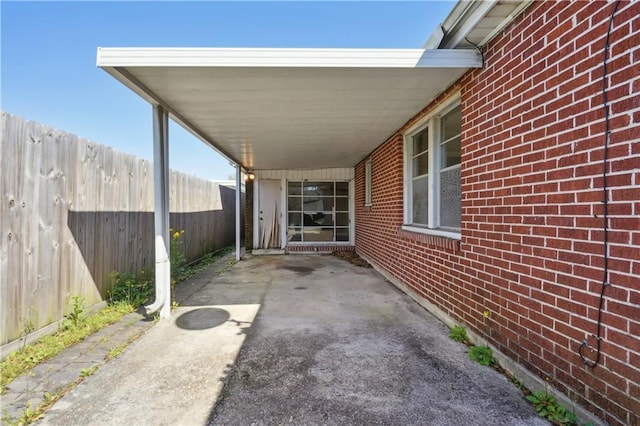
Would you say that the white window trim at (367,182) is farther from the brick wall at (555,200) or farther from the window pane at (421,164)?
the brick wall at (555,200)

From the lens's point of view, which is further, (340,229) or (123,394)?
(340,229)

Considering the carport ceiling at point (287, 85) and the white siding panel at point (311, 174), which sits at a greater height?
the carport ceiling at point (287, 85)

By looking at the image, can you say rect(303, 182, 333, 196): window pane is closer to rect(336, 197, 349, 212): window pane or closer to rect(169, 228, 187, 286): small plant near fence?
rect(336, 197, 349, 212): window pane

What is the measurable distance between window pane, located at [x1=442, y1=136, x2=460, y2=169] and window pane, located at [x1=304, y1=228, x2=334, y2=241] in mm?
6064

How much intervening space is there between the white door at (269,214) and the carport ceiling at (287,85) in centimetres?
450

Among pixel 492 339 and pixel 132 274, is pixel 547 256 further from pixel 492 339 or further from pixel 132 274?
pixel 132 274

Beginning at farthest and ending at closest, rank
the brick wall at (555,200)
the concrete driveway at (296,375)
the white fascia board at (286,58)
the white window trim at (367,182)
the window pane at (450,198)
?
the white window trim at (367,182)
the window pane at (450,198)
the white fascia board at (286,58)
the concrete driveway at (296,375)
the brick wall at (555,200)

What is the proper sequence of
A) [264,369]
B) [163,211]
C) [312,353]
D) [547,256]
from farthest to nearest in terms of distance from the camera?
[163,211], [312,353], [264,369], [547,256]

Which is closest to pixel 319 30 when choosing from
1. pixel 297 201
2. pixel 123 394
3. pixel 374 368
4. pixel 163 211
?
pixel 163 211

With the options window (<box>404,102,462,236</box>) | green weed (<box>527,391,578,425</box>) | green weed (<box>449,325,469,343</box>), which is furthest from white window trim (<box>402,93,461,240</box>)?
green weed (<box>527,391,578,425</box>)

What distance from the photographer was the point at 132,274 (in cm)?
445

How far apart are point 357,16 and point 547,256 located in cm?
355

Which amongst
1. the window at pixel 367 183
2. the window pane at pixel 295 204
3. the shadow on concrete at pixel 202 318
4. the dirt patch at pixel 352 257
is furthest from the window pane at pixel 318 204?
the shadow on concrete at pixel 202 318

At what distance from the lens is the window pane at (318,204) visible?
9.76m
